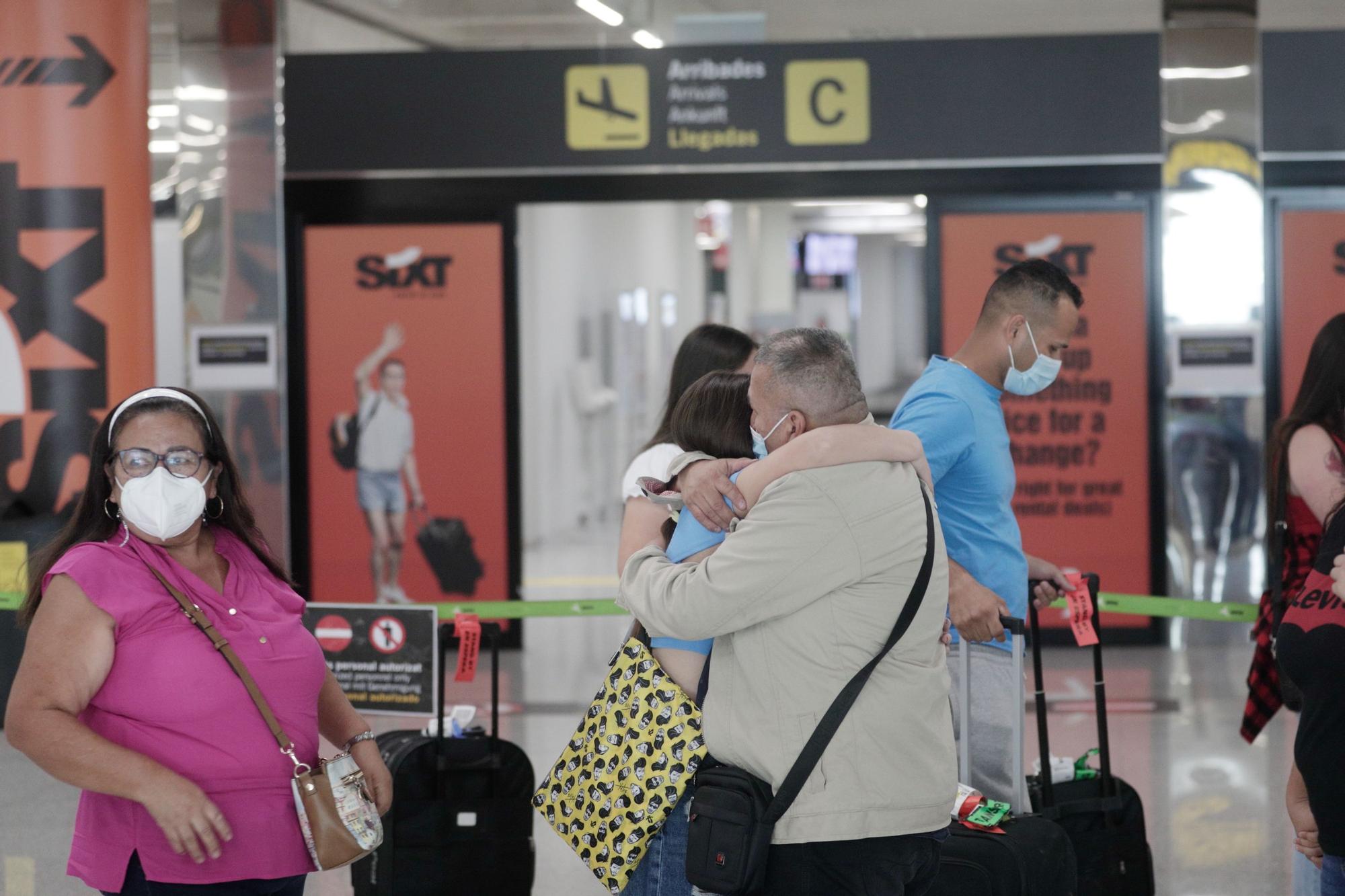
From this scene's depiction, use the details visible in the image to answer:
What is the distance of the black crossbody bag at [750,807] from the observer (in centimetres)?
192

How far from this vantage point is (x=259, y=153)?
6824mm

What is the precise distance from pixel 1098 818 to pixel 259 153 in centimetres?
531

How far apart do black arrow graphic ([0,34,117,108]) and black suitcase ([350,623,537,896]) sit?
3549 millimetres

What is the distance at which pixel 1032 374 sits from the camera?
10.3 ft

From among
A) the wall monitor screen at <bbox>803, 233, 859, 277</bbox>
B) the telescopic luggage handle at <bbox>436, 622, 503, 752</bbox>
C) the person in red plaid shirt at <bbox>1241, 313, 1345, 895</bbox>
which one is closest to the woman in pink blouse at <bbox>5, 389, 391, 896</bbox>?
the telescopic luggage handle at <bbox>436, 622, 503, 752</bbox>

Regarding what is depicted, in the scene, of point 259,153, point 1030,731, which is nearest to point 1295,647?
point 1030,731

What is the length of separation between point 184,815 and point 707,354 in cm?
163

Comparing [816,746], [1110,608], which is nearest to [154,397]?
[816,746]

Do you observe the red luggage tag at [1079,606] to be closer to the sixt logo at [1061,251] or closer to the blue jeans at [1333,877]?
the blue jeans at [1333,877]

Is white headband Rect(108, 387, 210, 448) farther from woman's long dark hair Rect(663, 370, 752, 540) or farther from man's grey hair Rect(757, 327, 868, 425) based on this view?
man's grey hair Rect(757, 327, 868, 425)

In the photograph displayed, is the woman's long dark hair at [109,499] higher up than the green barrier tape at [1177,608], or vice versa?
the woman's long dark hair at [109,499]

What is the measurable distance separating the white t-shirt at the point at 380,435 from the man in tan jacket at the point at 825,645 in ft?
16.8

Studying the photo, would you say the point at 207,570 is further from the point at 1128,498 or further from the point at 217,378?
the point at 1128,498

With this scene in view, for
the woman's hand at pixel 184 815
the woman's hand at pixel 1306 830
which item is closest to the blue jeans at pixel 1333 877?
the woman's hand at pixel 1306 830
